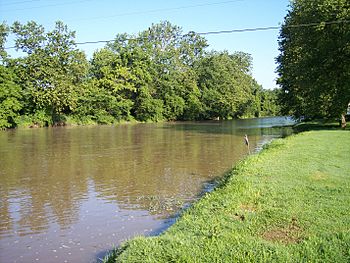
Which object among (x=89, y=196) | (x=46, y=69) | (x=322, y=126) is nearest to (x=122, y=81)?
(x=46, y=69)

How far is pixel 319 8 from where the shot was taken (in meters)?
27.0

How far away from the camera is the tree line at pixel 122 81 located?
5409 cm

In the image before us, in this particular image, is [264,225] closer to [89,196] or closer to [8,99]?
[89,196]

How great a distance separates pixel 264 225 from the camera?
22.2ft

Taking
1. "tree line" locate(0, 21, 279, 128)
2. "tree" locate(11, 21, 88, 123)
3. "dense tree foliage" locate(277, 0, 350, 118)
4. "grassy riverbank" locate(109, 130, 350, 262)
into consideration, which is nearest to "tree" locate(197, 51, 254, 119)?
"tree line" locate(0, 21, 279, 128)

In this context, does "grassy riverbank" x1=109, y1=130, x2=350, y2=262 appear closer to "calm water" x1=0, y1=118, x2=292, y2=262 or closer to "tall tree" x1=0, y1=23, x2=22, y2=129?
"calm water" x1=0, y1=118, x2=292, y2=262

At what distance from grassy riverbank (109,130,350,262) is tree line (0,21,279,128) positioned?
960 inches

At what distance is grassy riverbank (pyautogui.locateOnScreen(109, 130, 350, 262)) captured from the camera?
5.41 metres

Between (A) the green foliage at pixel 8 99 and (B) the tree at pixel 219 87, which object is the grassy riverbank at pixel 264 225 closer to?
(A) the green foliage at pixel 8 99

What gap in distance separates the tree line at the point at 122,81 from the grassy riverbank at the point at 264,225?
24.4 metres

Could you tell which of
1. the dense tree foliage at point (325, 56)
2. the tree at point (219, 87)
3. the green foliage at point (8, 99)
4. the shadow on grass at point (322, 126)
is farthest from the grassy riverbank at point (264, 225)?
the tree at point (219, 87)

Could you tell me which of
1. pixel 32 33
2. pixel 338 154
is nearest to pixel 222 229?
pixel 338 154

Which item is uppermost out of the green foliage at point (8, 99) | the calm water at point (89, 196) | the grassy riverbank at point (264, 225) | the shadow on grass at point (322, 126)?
the green foliage at point (8, 99)

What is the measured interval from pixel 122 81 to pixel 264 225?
213 ft
